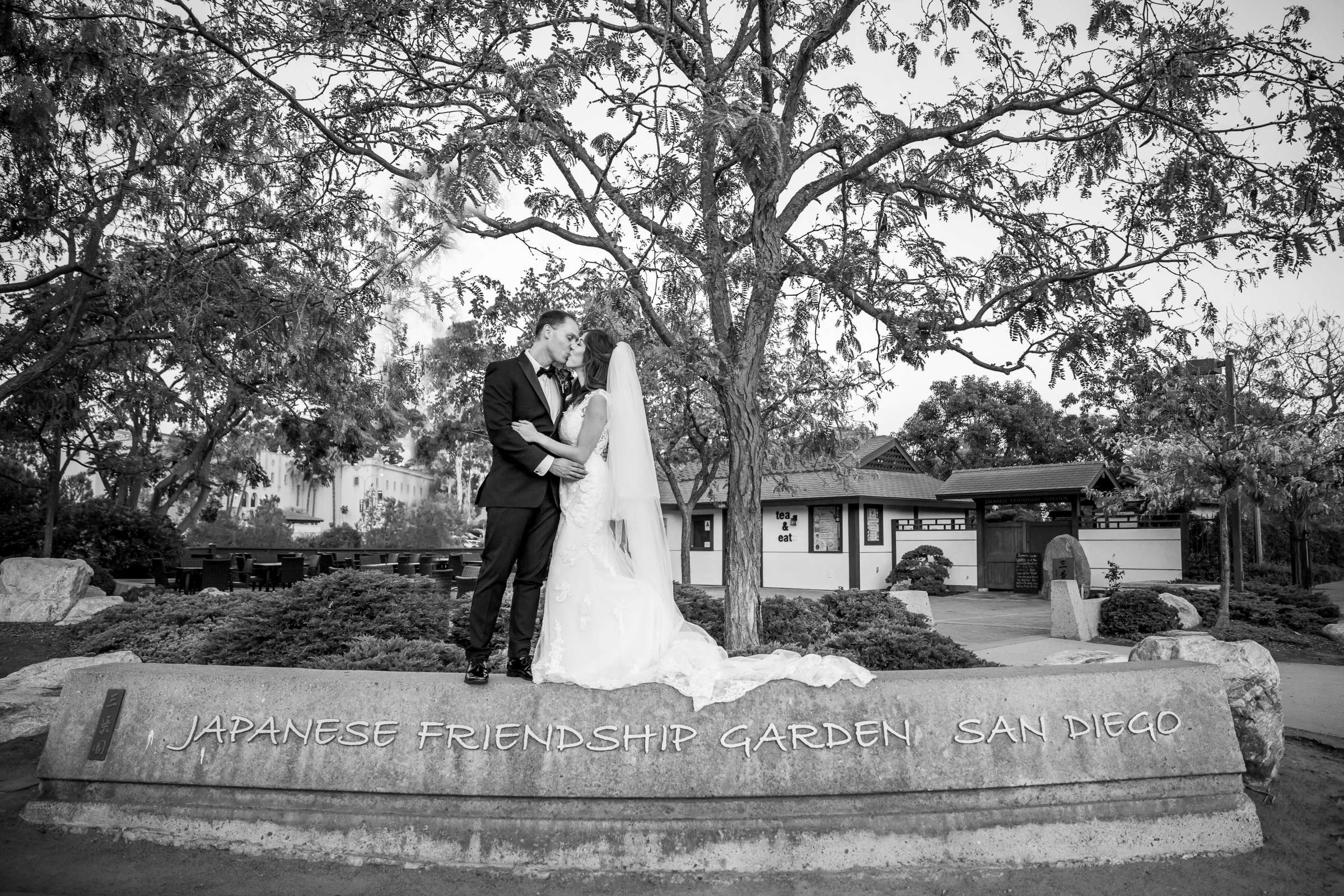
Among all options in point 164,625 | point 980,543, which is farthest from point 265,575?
point 980,543

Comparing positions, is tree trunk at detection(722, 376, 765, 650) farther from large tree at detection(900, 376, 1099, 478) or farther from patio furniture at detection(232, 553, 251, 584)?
large tree at detection(900, 376, 1099, 478)

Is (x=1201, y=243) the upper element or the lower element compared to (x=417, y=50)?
lower

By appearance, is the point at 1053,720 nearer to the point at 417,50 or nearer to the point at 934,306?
the point at 934,306

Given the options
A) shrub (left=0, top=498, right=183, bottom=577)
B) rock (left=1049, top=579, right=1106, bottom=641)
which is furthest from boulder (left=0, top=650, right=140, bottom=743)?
shrub (left=0, top=498, right=183, bottom=577)

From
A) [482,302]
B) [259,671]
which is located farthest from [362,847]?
[482,302]

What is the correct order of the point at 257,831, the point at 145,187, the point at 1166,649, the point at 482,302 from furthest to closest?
the point at 145,187 < the point at 482,302 < the point at 1166,649 < the point at 257,831

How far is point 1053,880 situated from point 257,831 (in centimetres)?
403

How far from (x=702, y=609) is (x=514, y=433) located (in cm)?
648

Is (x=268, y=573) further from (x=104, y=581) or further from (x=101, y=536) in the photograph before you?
(x=101, y=536)

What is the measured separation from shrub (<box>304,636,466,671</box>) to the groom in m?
1.70

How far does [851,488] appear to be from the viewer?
2417cm

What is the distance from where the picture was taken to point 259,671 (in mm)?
4570

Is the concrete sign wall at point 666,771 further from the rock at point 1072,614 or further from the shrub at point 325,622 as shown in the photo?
the rock at point 1072,614

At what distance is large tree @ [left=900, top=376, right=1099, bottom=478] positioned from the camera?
37438 mm
